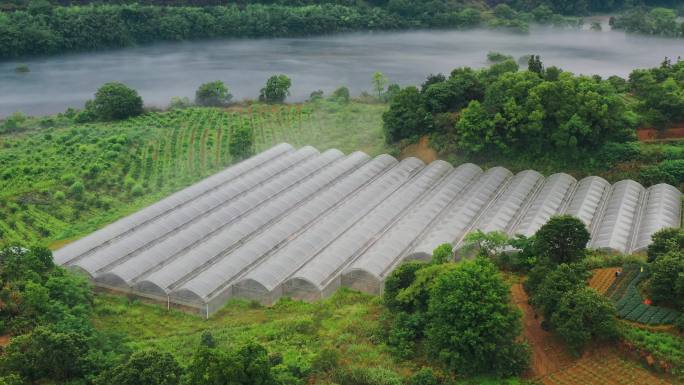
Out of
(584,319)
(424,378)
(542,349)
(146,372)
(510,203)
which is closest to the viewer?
(146,372)

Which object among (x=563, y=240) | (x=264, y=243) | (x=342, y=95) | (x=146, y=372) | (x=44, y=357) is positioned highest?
(x=563, y=240)

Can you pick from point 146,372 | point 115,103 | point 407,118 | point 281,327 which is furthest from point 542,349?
point 115,103

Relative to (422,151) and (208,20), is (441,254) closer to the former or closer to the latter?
(422,151)

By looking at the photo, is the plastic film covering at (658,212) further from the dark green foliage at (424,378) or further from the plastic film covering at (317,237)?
the dark green foliage at (424,378)

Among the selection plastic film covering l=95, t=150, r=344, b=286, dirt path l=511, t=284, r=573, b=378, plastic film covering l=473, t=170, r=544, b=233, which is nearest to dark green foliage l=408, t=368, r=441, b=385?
dirt path l=511, t=284, r=573, b=378

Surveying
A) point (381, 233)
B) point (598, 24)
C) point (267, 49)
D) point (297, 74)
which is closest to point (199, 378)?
point (381, 233)

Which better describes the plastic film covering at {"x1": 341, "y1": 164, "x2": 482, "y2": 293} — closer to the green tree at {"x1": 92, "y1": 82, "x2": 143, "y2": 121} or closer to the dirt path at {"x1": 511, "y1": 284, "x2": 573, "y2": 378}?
the dirt path at {"x1": 511, "y1": 284, "x2": 573, "y2": 378}
